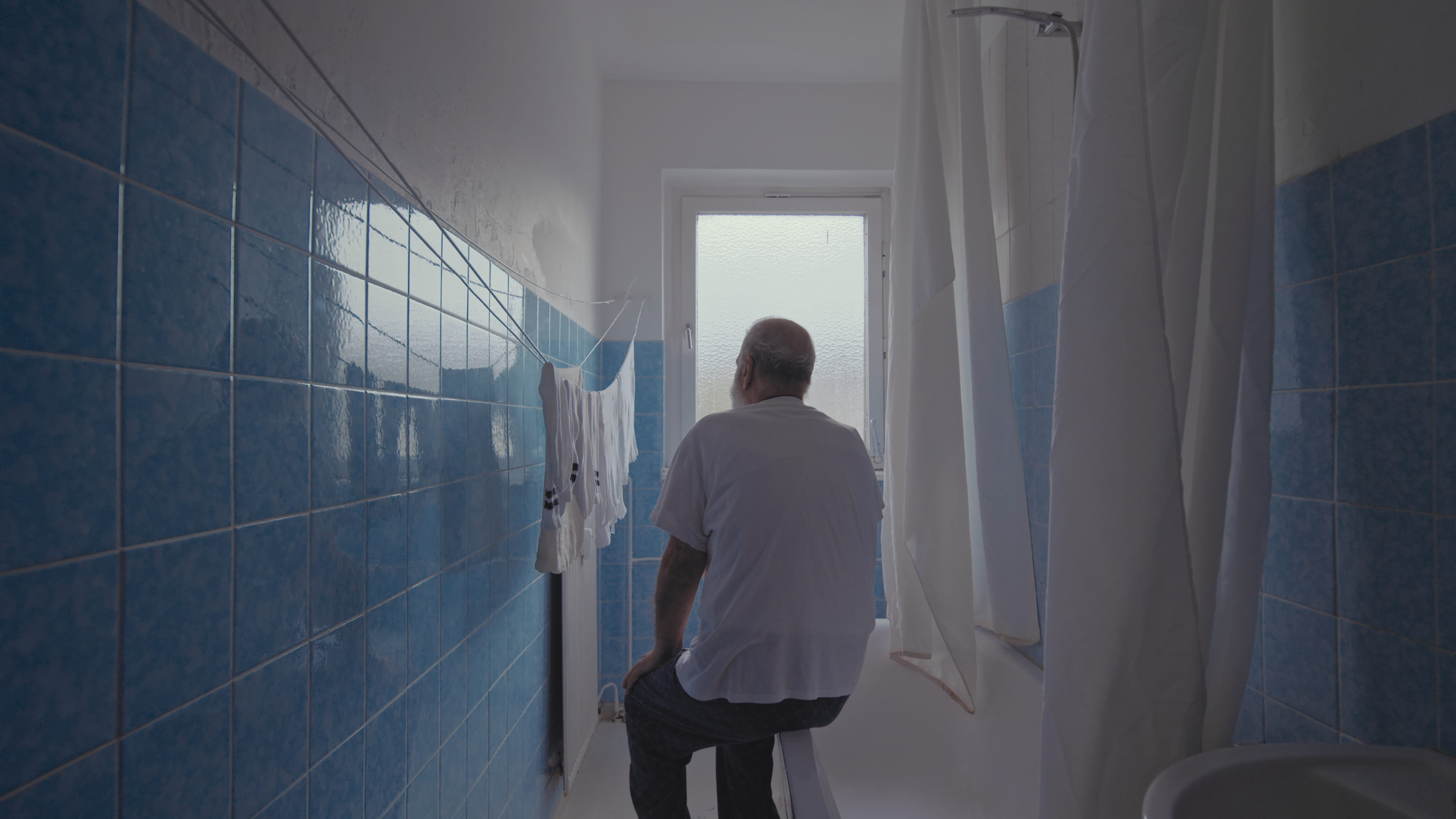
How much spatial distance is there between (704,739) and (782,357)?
0.77 m

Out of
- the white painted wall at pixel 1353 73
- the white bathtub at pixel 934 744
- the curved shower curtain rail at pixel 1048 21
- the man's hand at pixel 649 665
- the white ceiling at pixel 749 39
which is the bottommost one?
the white bathtub at pixel 934 744

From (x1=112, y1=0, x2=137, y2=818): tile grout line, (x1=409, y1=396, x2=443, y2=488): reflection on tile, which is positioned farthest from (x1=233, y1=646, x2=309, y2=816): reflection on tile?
(x1=409, y1=396, x2=443, y2=488): reflection on tile

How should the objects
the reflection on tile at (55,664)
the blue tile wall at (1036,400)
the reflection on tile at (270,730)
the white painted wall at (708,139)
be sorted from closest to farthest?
the reflection on tile at (55,664) < the reflection on tile at (270,730) < the blue tile wall at (1036,400) < the white painted wall at (708,139)

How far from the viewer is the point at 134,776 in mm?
551

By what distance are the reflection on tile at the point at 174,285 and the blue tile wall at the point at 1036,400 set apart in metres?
1.34

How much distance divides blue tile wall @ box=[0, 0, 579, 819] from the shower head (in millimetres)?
1072

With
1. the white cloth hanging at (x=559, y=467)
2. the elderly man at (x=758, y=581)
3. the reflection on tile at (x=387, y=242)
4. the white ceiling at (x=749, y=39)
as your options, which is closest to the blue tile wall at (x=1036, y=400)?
the elderly man at (x=758, y=581)

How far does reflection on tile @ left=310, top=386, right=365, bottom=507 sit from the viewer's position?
806mm

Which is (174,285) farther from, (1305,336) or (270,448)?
(1305,336)

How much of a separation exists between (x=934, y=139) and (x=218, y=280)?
1271 mm

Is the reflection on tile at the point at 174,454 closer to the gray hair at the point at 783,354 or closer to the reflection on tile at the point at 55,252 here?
the reflection on tile at the point at 55,252

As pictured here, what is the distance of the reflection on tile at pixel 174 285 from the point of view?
1.81ft

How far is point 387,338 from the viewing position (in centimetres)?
98

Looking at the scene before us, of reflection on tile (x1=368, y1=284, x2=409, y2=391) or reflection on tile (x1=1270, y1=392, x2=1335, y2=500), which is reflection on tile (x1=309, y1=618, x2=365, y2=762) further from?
reflection on tile (x1=1270, y1=392, x2=1335, y2=500)
